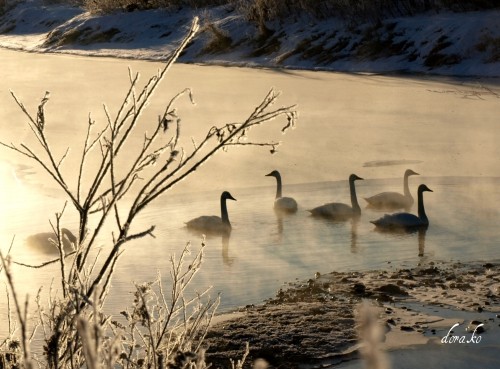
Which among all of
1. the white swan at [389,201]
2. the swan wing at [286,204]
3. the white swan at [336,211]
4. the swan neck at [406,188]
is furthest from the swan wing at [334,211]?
the swan neck at [406,188]

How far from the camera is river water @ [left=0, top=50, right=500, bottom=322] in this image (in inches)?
342

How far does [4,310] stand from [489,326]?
3421mm

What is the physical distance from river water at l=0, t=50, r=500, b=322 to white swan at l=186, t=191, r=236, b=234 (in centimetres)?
12

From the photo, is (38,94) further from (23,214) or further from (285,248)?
(285,248)

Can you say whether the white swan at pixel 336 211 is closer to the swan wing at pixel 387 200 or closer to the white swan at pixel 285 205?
the white swan at pixel 285 205

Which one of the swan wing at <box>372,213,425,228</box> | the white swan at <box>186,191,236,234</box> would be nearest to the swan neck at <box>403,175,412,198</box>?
the swan wing at <box>372,213,425,228</box>

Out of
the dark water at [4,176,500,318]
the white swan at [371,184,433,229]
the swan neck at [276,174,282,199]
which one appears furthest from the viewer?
the swan neck at [276,174,282,199]

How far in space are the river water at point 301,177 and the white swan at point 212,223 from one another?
12 cm

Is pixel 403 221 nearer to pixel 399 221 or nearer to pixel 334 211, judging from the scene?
pixel 399 221

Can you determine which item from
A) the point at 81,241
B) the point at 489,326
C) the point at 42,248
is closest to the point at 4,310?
the point at 42,248

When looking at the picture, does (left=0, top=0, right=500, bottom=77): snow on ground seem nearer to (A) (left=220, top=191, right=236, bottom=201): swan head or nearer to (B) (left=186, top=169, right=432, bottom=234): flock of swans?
(B) (left=186, top=169, right=432, bottom=234): flock of swans

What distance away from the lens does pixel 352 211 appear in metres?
10.6

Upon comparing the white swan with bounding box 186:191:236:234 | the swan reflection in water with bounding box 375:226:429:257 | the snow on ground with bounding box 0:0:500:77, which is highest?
the snow on ground with bounding box 0:0:500:77

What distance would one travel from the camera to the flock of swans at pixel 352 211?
1003 cm
